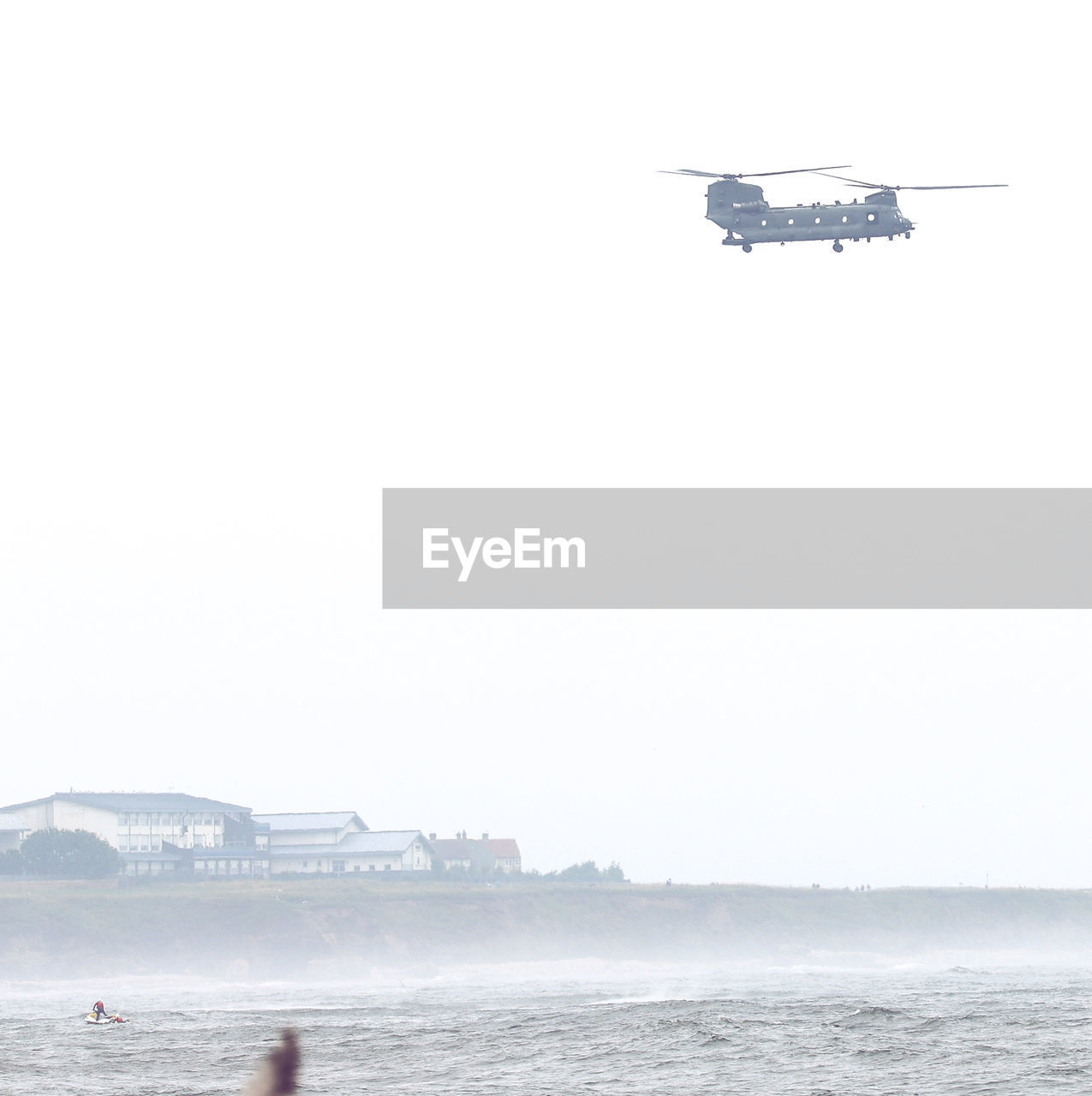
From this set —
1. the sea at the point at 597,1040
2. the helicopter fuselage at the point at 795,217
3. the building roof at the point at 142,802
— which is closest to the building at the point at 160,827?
the building roof at the point at 142,802

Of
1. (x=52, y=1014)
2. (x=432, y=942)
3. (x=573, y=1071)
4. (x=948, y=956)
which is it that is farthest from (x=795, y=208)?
(x=948, y=956)

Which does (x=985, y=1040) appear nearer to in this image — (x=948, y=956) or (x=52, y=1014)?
(x=52, y=1014)

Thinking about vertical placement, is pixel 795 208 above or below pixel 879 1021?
above

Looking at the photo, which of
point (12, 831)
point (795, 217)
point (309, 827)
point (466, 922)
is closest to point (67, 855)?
point (12, 831)

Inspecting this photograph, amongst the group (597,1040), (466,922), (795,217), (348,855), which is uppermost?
Answer: (795,217)

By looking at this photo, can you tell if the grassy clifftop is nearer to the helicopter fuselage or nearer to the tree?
the tree

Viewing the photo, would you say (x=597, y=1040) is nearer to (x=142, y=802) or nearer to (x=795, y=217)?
(x=795, y=217)

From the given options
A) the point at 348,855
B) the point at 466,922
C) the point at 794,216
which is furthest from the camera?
the point at 348,855
